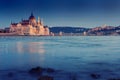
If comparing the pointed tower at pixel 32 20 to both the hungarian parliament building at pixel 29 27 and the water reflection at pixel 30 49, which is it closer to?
the hungarian parliament building at pixel 29 27

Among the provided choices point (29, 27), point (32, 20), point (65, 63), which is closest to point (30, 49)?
point (65, 63)

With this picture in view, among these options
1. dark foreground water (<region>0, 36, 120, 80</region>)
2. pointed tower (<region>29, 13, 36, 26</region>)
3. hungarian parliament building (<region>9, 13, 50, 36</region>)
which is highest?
pointed tower (<region>29, 13, 36, 26</region>)

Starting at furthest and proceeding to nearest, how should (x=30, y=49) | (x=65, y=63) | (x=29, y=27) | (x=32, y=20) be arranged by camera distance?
(x=32, y=20), (x=29, y=27), (x=30, y=49), (x=65, y=63)

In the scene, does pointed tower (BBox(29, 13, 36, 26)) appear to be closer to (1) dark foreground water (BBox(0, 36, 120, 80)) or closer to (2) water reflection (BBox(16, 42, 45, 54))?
(2) water reflection (BBox(16, 42, 45, 54))

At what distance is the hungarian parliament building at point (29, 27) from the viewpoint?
153 m

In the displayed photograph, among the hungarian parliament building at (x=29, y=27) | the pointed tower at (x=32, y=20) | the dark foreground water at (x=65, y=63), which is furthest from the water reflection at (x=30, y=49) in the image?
the pointed tower at (x=32, y=20)

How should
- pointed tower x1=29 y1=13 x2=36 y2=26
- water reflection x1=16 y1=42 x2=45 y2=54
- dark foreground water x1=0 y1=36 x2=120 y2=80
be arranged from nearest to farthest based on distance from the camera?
dark foreground water x1=0 y1=36 x2=120 y2=80 < water reflection x1=16 y1=42 x2=45 y2=54 < pointed tower x1=29 y1=13 x2=36 y2=26

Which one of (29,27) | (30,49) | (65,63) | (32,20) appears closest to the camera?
(65,63)

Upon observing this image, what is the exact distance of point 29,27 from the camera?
150m

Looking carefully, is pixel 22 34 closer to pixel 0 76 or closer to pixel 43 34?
pixel 43 34

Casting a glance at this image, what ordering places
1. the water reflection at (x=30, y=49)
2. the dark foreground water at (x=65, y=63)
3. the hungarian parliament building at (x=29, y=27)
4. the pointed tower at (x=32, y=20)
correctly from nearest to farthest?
1. the dark foreground water at (x=65, y=63)
2. the water reflection at (x=30, y=49)
3. the hungarian parliament building at (x=29, y=27)
4. the pointed tower at (x=32, y=20)

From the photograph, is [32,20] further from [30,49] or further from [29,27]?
[30,49]

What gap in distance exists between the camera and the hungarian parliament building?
152837 millimetres

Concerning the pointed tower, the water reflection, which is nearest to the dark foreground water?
the water reflection
